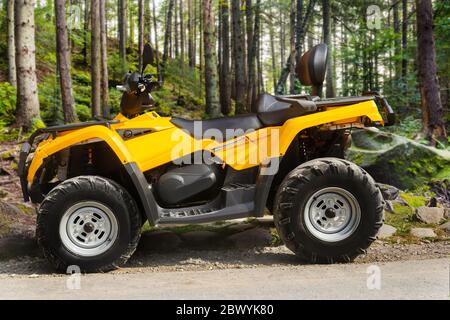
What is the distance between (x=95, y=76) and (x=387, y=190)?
13.5 metres

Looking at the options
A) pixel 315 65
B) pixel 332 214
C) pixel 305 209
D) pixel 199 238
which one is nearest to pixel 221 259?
pixel 199 238

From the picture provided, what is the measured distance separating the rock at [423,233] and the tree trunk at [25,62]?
27.7 ft

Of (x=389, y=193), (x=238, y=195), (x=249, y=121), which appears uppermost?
(x=249, y=121)

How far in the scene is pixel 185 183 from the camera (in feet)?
16.9

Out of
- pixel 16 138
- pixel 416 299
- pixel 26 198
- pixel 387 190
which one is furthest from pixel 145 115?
pixel 16 138

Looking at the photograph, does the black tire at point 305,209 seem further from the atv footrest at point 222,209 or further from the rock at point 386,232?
the rock at point 386,232

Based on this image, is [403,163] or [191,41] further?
[191,41]

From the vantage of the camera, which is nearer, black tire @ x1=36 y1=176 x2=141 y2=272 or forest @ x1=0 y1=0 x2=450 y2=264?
black tire @ x1=36 y1=176 x2=141 y2=272

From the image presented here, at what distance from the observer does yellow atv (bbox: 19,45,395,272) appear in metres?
4.80

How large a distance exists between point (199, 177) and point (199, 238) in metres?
1.22

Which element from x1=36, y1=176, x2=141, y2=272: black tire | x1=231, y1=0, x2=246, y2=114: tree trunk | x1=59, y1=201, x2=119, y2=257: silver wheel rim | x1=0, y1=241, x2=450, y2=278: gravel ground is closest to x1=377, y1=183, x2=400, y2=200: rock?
x1=0, y1=241, x2=450, y2=278: gravel ground

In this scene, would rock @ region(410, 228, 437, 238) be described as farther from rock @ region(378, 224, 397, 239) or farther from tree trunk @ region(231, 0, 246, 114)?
tree trunk @ region(231, 0, 246, 114)

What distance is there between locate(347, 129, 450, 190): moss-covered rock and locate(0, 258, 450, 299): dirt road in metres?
4.10

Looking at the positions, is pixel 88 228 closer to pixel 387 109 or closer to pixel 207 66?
pixel 387 109
